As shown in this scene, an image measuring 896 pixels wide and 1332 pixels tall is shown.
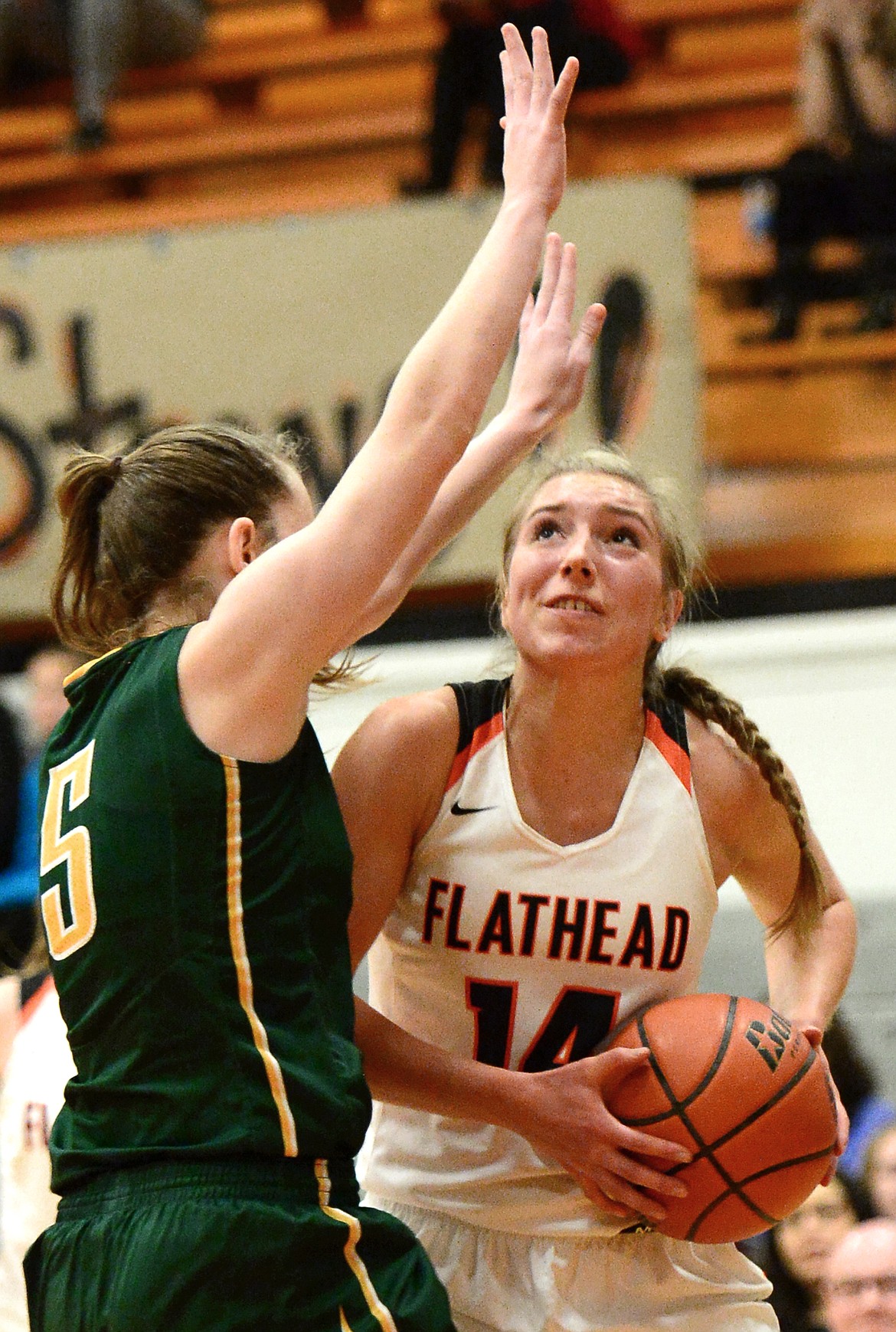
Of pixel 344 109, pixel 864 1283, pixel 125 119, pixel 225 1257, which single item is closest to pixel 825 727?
pixel 864 1283

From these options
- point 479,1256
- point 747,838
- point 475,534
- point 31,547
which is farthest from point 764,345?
point 479,1256

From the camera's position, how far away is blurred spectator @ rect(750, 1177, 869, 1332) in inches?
159

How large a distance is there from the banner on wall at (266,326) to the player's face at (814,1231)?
3057mm

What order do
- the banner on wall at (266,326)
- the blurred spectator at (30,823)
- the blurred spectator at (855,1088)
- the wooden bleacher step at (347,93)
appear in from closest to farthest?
1. the blurred spectator at (855,1088)
2. the blurred spectator at (30,823)
3. the banner on wall at (266,326)
4. the wooden bleacher step at (347,93)

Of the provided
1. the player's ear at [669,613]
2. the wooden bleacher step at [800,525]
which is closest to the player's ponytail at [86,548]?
the player's ear at [669,613]

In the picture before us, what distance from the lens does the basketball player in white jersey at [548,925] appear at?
7.83 ft

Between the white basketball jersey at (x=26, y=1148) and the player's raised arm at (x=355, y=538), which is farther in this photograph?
the white basketball jersey at (x=26, y=1148)

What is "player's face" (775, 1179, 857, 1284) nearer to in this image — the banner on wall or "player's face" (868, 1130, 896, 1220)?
"player's face" (868, 1130, 896, 1220)

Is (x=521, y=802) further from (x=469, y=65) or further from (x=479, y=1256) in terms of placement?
(x=469, y=65)

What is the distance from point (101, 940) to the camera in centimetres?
190

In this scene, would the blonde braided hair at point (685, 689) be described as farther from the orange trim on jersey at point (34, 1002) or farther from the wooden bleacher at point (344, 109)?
the wooden bleacher at point (344, 109)

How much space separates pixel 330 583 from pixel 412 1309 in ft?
2.84

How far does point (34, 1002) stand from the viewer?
3.29m

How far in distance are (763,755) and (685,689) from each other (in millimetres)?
203
